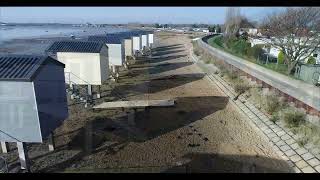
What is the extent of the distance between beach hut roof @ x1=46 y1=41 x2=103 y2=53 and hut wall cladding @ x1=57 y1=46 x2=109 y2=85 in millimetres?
104

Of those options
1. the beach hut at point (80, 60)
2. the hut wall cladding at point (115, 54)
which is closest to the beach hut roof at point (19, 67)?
the beach hut at point (80, 60)

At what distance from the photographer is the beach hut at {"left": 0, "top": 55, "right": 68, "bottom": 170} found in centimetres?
364

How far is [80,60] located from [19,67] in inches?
165

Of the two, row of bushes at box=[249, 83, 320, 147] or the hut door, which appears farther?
the hut door

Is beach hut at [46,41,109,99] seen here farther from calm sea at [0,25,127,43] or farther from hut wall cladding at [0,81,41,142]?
calm sea at [0,25,127,43]

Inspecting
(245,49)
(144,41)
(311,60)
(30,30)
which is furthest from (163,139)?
(144,41)

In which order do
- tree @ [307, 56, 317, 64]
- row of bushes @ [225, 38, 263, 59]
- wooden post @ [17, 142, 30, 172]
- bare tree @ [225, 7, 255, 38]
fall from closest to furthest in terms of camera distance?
1. bare tree @ [225, 7, 255, 38]
2. wooden post @ [17, 142, 30, 172]
3. tree @ [307, 56, 317, 64]
4. row of bushes @ [225, 38, 263, 59]

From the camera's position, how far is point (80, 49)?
7988 millimetres

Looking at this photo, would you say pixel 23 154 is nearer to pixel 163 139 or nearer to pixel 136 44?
pixel 163 139

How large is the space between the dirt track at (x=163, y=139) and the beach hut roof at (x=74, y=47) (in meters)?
1.49

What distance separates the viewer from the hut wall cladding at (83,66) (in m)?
7.96

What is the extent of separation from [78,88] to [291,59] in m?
7.26
